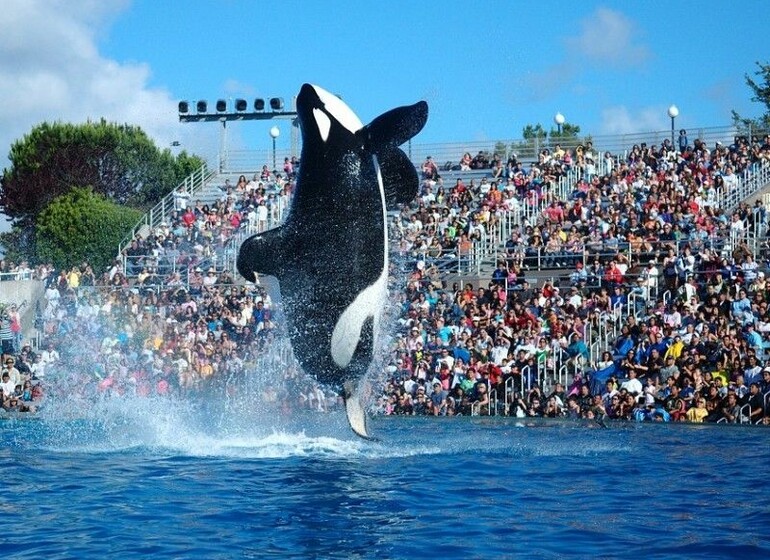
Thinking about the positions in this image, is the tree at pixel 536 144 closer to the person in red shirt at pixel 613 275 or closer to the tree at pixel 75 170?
the person in red shirt at pixel 613 275

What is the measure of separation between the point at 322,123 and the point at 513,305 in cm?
1197

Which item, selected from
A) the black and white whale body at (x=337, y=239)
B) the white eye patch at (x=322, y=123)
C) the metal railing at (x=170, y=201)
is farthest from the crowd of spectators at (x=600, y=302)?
the metal railing at (x=170, y=201)

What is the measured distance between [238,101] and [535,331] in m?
20.6

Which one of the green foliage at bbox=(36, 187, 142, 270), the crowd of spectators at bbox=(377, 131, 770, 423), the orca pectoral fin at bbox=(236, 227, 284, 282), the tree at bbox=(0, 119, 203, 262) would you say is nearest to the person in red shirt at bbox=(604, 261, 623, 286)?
the crowd of spectators at bbox=(377, 131, 770, 423)

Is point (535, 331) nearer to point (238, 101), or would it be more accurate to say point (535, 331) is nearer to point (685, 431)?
point (685, 431)

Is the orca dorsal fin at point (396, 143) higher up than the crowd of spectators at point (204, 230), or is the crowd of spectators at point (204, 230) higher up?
the crowd of spectators at point (204, 230)

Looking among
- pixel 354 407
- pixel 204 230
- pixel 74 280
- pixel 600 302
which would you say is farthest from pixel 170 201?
pixel 354 407

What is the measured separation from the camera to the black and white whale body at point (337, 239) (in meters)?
10.4

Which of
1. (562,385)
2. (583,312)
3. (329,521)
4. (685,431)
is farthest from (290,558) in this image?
(583,312)

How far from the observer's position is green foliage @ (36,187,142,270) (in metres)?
44.1

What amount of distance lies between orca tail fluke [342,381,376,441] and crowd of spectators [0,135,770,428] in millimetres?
4364

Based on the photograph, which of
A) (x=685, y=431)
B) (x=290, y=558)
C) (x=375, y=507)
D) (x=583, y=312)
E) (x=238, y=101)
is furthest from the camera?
(x=238, y=101)

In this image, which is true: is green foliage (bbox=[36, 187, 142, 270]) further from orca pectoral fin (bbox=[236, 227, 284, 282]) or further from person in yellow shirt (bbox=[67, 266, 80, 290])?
orca pectoral fin (bbox=[236, 227, 284, 282])

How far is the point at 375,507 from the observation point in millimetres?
9016
